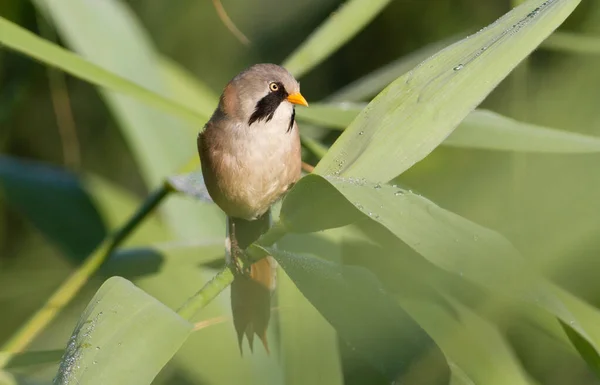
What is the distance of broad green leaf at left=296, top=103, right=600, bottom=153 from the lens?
1.17 m

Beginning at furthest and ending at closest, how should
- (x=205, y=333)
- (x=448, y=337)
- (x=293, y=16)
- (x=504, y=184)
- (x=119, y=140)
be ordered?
(x=119, y=140) → (x=293, y=16) → (x=205, y=333) → (x=448, y=337) → (x=504, y=184)

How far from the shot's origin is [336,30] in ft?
5.91

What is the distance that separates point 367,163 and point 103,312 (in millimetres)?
433

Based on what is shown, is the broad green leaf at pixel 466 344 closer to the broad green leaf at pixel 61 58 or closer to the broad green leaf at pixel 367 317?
the broad green leaf at pixel 367 317

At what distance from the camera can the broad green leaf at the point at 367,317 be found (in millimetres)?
1062

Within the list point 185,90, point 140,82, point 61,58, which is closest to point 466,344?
point 61,58

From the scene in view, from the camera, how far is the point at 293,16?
11.9 ft

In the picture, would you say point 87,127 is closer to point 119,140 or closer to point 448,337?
point 119,140

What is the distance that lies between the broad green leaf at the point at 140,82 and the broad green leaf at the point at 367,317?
130cm

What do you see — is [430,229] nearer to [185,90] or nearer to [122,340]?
[122,340]

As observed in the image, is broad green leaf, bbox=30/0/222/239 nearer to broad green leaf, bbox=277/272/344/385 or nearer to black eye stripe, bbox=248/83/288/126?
Result: black eye stripe, bbox=248/83/288/126

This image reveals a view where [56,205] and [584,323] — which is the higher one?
[56,205]

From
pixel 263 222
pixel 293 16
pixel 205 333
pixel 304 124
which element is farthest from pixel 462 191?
pixel 293 16

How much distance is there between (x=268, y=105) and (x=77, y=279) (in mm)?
638
